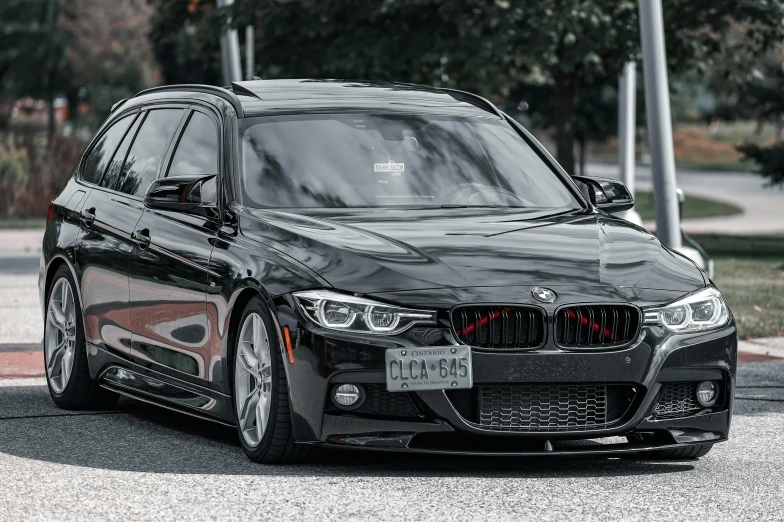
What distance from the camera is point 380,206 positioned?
7750mm

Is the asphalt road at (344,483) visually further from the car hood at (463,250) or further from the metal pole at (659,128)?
the metal pole at (659,128)

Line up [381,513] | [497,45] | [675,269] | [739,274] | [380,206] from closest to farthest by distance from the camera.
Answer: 1. [381,513]
2. [675,269]
3. [380,206]
4. [739,274]
5. [497,45]

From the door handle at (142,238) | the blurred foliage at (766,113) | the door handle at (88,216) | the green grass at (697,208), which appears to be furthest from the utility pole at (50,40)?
the door handle at (142,238)

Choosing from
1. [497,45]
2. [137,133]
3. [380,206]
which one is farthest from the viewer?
[497,45]

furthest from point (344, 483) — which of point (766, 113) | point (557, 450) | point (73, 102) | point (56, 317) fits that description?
point (73, 102)

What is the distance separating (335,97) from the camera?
8391 mm

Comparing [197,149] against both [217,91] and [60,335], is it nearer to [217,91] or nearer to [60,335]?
[217,91]

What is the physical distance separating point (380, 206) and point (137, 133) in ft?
6.17

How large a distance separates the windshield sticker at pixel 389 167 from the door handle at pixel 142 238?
113 centimetres

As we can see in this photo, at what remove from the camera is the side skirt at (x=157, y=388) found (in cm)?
754

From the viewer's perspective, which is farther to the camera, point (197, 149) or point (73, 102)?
point (73, 102)

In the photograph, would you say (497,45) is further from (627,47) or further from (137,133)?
(137,133)

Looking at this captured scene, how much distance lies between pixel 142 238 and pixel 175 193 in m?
0.47

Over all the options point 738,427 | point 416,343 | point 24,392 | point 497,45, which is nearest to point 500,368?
point 416,343
